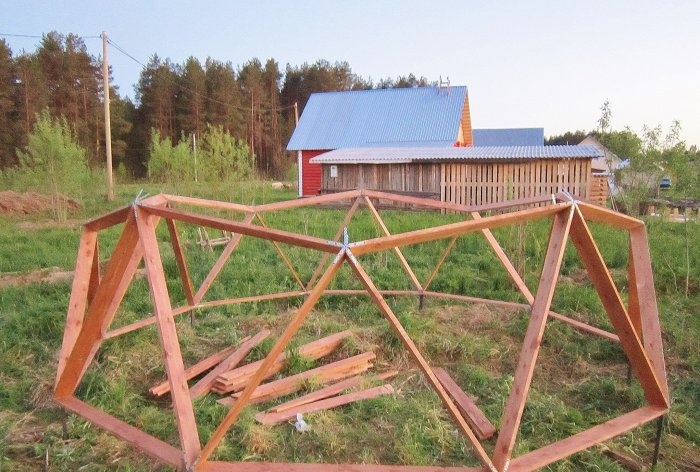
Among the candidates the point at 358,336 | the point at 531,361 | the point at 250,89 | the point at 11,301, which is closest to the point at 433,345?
the point at 358,336

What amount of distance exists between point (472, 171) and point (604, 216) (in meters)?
14.5

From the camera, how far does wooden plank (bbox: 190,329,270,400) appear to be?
4.27m

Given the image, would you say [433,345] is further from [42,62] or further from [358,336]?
[42,62]

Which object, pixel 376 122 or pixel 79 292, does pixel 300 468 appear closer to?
pixel 79 292

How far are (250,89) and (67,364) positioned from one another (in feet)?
170

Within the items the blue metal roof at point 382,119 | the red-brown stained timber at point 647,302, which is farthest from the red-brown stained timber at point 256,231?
the blue metal roof at point 382,119

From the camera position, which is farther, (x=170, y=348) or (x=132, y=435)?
(x=132, y=435)

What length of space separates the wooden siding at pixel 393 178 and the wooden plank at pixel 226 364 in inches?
499

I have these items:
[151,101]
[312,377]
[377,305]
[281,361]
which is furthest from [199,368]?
[151,101]

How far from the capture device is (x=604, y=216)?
Answer: 11.6 ft

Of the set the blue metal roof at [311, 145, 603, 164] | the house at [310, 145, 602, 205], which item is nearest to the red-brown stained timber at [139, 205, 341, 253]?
the house at [310, 145, 602, 205]

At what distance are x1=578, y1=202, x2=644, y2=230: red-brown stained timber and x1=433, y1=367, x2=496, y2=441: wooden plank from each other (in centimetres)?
162

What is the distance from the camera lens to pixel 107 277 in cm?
328

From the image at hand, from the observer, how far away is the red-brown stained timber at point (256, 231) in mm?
2627
